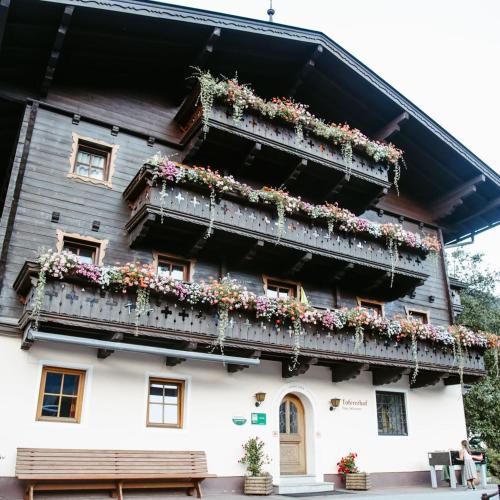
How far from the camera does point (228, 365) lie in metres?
13.9

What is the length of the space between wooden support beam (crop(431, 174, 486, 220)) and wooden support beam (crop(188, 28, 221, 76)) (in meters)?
10.2

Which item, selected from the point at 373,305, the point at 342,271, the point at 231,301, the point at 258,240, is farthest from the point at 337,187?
the point at 231,301

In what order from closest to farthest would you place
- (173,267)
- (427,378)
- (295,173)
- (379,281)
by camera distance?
(173,267) < (295,173) < (379,281) < (427,378)

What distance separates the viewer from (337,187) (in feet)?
55.8

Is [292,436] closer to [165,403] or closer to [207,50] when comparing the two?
[165,403]

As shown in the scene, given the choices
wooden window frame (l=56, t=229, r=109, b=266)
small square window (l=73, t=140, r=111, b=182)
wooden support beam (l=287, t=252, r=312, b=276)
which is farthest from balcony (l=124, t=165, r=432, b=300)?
small square window (l=73, t=140, r=111, b=182)

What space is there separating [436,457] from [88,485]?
982 cm

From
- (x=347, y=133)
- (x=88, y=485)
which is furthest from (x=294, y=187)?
(x=88, y=485)

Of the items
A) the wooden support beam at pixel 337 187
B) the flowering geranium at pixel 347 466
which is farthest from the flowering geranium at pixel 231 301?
the wooden support beam at pixel 337 187

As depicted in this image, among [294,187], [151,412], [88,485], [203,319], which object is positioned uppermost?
[294,187]

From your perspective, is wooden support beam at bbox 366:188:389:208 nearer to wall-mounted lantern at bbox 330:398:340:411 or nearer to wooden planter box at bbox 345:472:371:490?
wall-mounted lantern at bbox 330:398:340:411

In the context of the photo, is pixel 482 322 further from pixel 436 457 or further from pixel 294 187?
pixel 294 187

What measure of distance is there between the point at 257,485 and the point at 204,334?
12.2 ft

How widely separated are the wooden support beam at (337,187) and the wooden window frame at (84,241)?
7.11m
